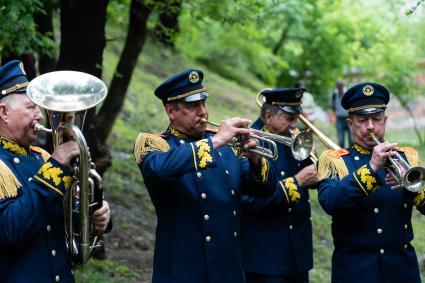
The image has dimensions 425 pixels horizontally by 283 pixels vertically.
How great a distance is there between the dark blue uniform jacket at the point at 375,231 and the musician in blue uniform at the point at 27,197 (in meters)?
1.89

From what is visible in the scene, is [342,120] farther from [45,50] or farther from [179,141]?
[179,141]

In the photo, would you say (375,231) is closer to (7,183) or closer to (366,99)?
(366,99)

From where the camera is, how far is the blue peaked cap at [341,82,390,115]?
220 inches

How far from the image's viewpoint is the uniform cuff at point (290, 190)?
6.06 meters

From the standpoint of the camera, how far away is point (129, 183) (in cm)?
1223

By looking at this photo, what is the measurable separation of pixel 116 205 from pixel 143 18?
9.01ft

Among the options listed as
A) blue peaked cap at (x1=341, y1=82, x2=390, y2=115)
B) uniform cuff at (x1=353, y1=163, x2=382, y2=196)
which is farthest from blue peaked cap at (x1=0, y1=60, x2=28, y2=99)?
blue peaked cap at (x1=341, y1=82, x2=390, y2=115)

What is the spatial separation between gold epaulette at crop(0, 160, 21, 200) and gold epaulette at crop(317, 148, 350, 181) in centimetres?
232

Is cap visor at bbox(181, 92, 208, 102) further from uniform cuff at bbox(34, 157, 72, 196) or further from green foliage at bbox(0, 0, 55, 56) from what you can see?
green foliage at bbox(0, 0, 55, 56)

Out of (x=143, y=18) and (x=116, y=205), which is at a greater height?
(x=143, y=18)

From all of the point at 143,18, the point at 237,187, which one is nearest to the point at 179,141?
the point at 237,187

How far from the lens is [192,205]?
5082 mm

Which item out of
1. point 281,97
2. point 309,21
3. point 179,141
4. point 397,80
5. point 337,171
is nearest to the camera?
point 179,141

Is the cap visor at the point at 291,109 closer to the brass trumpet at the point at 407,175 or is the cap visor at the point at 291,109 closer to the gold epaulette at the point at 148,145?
the brass trumpet at the point at 407,175
